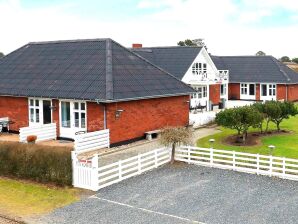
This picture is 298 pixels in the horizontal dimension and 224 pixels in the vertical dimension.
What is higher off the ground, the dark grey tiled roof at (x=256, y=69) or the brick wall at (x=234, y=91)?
the dark grey tiled roof at (x=256, y=69)

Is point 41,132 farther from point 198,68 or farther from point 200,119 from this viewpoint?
point 198,68

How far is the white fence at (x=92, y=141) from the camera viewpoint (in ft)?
67.1

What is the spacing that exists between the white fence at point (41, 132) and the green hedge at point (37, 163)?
5.15m

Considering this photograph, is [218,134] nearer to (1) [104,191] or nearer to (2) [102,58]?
(2) [102,58]

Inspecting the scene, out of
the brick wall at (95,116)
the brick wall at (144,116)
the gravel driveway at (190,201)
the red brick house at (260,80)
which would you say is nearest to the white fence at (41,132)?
the brick wall at (95,116)

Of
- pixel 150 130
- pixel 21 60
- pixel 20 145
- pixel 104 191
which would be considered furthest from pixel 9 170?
pixel 21 60

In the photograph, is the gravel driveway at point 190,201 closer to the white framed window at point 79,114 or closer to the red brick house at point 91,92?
the red brick house at point 91,92

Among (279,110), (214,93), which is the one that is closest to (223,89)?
(214,93)

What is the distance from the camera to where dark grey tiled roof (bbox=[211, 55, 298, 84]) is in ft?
153

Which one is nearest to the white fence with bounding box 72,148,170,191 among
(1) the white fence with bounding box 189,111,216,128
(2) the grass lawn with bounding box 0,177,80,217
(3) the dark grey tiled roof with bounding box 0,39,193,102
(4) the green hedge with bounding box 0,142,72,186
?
(4) the green hedge with bounding box 0,142,72,186

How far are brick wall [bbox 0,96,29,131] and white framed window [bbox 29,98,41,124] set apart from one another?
1.10 ft

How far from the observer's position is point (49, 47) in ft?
97.9

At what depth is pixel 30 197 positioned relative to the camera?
1489 centimetres

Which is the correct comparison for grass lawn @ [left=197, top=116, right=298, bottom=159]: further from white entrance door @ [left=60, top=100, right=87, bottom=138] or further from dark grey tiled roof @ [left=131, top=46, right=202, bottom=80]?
dark grey tiled roof @ [left=131, top=46, right=202, bottom=80]
